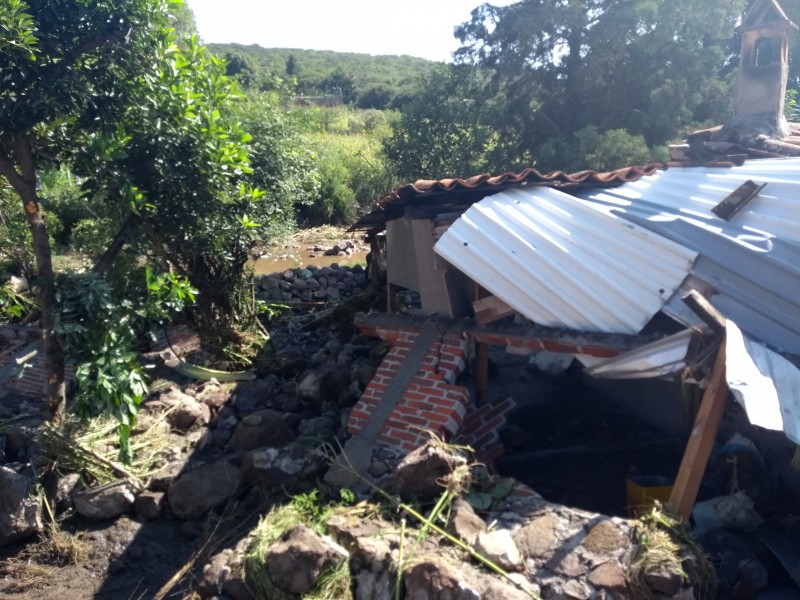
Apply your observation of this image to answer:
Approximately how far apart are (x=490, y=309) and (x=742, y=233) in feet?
7.04

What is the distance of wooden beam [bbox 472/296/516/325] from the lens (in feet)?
20.4

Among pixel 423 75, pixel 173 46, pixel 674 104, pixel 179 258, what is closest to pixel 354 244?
pixel 423 75

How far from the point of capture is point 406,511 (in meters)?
5.11

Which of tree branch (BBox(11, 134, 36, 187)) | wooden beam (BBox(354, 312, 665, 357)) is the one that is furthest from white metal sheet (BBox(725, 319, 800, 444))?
tree branch (BBox(11, 134, 36, 187))

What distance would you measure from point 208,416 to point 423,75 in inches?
560

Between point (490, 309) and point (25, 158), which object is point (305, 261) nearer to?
point (490, 309)

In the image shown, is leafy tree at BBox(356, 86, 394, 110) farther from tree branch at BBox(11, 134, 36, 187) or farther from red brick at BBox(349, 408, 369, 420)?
tree branch at BBox(11, 134, 36, 187)

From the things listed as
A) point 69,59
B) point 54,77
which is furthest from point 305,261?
point 54,77

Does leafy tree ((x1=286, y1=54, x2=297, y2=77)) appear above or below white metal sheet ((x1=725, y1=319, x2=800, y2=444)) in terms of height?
above

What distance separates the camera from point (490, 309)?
6293mm

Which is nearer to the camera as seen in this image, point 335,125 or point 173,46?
point 173,46

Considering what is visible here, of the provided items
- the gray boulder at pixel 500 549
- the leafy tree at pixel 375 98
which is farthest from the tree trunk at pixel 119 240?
the leafy tree at pixel 375 98

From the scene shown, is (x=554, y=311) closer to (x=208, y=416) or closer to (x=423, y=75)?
(x=208, y=416)

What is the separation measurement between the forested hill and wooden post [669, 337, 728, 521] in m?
31.7
